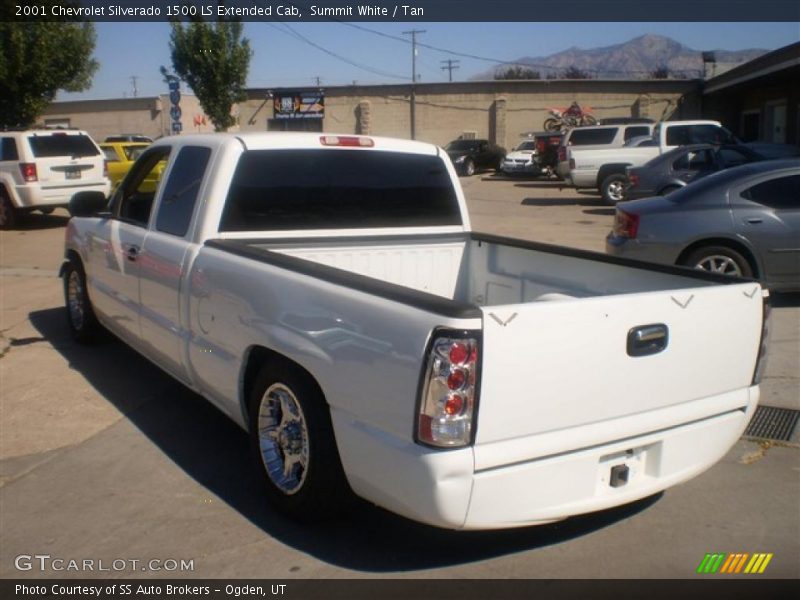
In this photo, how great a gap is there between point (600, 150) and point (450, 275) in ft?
58.6

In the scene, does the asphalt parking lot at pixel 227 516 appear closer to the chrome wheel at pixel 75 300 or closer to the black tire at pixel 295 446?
the black tire at pixel 295 446

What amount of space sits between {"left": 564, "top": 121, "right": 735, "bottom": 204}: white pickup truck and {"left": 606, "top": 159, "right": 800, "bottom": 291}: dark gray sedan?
475 inches

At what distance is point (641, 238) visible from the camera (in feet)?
29.5

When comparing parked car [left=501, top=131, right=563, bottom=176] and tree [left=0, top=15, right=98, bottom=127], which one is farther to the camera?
parked car [left=501, top=131, right=563, bottom=176]

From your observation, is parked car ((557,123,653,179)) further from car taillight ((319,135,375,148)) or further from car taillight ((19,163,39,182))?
car taillight ((319,135,375,148))

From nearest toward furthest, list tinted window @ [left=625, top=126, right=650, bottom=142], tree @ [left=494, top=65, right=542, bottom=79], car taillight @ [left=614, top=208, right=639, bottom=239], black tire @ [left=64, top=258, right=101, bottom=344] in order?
black tire @ [left=64, top=258, right=101, bottom=344] → car taillight @ [left=614, top=208, right=639, bottom=239] → tinted window @ [left=625, top=126, right=650, bottom=142] → tree @ [left=494, top=65, right=542, bottom=79]

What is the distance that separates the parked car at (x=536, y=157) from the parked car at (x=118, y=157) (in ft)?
48.5

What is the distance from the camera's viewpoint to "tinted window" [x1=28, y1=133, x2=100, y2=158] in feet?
54.3

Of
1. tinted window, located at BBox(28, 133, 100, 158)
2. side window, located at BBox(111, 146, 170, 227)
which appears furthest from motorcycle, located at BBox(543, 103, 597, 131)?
side window, located at BBox(111, 146, 170, 227)

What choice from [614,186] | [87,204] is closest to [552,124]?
[614,186]

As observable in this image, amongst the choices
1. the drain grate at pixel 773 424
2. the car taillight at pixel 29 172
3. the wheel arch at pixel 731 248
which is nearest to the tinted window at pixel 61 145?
the car taillight at pixel 29 172

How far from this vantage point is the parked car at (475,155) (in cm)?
3541

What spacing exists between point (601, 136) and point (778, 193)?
17.2 meters

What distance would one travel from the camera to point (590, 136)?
2562 cm
